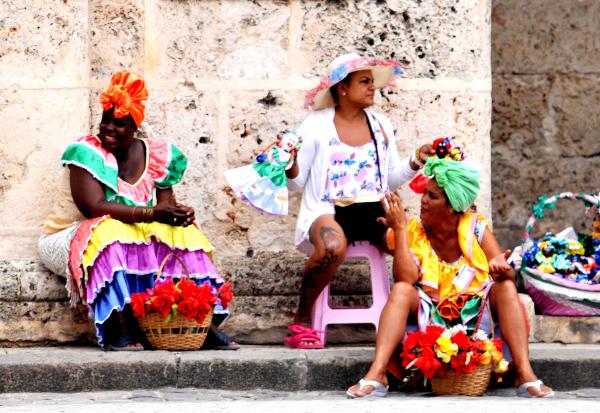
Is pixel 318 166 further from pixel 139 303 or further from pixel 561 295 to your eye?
pixel 561 295

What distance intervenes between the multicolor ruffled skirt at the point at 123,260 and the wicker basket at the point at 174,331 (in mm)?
177

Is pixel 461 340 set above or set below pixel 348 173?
below

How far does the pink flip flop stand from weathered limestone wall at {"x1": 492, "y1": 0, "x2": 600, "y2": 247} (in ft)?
8.92

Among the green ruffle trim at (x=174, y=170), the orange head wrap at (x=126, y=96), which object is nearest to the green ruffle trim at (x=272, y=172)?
the green ruffle trim at (x=174, y=170)

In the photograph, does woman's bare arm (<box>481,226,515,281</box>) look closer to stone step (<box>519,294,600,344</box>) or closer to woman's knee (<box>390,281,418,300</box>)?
woman's knee (<box>390,281,418,300</box>)

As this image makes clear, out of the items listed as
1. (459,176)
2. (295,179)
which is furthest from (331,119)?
(459,176)

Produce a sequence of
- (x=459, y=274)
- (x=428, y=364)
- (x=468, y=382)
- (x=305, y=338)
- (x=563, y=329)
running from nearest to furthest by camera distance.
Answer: (x=428, y=364)
(x=468, y=382)
(x=459, y=274)
(x=305, y=338)
(x=563, y=329)

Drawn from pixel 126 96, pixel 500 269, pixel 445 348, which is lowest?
pixel 445 348

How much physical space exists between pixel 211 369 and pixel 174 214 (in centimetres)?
85

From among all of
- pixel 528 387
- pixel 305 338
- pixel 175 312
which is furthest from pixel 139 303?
pixel 528 387

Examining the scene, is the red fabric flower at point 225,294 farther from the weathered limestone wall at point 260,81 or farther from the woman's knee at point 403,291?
the woman's knee at point 403,291

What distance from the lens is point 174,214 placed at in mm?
7496

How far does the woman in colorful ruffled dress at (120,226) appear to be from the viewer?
24.5ft

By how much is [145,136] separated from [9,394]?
1850 millimetres
